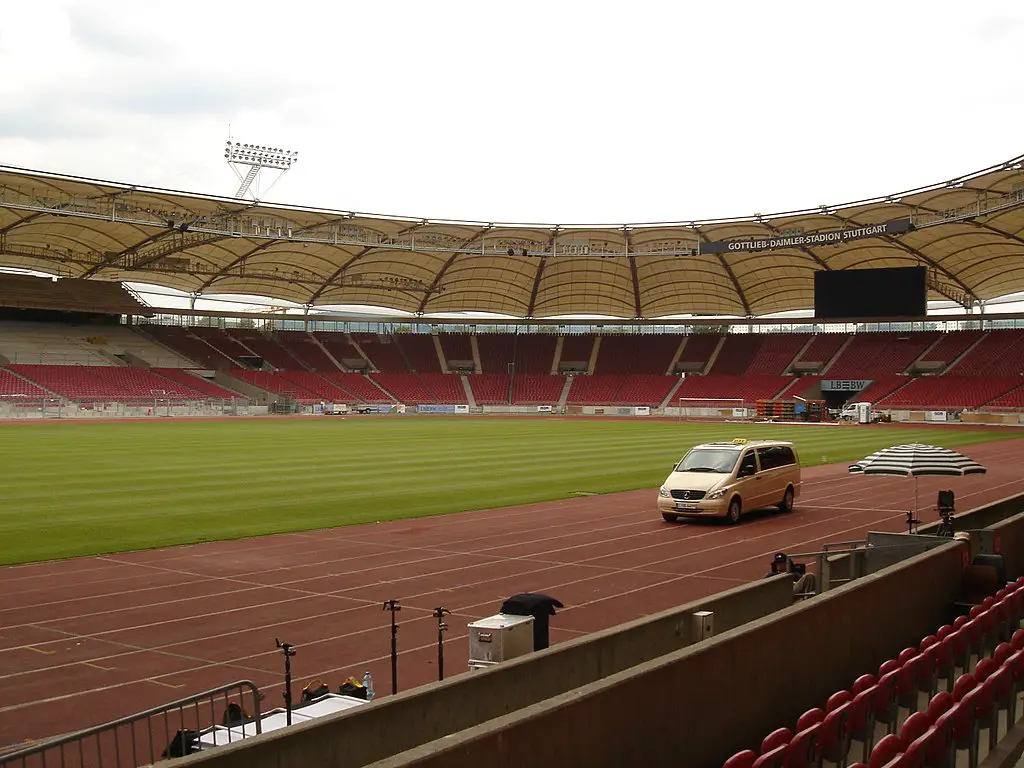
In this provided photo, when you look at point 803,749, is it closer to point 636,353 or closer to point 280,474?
point 280,474

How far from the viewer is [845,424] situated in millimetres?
73500

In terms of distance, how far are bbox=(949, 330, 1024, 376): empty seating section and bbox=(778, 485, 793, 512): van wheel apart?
235 ft

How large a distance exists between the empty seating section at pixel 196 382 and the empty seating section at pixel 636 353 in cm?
4068

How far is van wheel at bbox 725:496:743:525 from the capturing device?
21.9 m

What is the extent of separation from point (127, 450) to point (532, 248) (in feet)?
146

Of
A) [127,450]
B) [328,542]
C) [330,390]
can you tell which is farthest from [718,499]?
[330,390]

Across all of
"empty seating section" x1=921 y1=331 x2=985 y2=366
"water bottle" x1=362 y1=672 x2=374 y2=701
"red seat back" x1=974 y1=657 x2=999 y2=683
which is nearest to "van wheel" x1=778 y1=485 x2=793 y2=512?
"red seat back" x1=974 y1=657 x2=999 y2=683

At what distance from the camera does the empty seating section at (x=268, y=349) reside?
328 ft

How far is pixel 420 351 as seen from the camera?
10981cm

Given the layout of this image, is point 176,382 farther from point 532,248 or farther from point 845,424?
point 845,424

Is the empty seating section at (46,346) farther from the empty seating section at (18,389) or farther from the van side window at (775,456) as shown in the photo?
the van side window at (775,456)

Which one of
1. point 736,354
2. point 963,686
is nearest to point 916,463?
point 963,686

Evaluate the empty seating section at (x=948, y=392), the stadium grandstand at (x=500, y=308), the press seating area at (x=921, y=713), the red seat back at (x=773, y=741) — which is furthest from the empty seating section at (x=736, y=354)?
the red seat back at (x=773, y=741)

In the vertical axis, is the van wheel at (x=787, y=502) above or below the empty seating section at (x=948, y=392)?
below
